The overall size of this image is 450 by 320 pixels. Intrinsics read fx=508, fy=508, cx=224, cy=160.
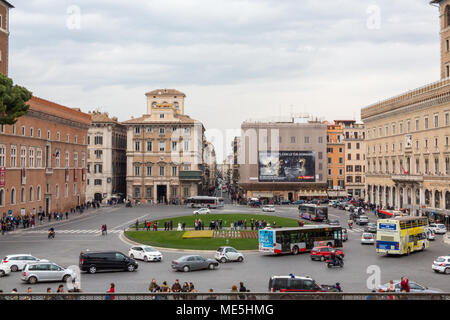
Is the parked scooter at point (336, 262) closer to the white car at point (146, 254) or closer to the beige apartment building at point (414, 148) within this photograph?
the white car at point (146, 254)

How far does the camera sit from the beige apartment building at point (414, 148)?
67.4 metres

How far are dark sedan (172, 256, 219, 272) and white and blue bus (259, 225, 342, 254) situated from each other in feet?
25.0

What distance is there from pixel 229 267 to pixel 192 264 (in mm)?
3091

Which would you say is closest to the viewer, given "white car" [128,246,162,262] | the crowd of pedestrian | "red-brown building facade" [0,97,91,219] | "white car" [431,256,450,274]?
"white car" [431,256,450,274]

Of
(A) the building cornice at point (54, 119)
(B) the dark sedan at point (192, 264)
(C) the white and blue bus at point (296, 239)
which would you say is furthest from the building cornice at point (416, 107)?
(A) the building cornice at point (54, 119)

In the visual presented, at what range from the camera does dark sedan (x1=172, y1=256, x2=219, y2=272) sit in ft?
111

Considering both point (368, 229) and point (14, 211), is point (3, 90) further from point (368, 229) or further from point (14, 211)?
point (368, 229)

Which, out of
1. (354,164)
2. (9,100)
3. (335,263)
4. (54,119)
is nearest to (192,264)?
(335,263)

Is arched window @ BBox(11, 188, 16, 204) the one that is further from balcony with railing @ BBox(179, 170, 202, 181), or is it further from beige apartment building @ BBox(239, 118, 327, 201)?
Answer: beige apartment building @ BBox(239, 118, 327, 201)

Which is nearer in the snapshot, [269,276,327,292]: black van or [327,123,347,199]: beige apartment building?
[269,276,327,292]: black van

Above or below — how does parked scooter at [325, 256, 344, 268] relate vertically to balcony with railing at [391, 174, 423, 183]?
below

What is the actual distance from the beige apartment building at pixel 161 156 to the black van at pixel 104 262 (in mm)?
67722

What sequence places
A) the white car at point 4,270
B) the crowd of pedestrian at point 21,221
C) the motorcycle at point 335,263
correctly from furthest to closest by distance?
the crowd of pedestrian at point 21,221 < the motorcycle at point 335,263 < the white car at point 4,270

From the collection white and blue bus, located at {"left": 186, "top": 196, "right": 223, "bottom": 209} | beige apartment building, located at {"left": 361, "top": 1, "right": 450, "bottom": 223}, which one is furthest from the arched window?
beige apartment building, located at {"left": 361, "top": 1, "right": 450, "bottom": 223}
